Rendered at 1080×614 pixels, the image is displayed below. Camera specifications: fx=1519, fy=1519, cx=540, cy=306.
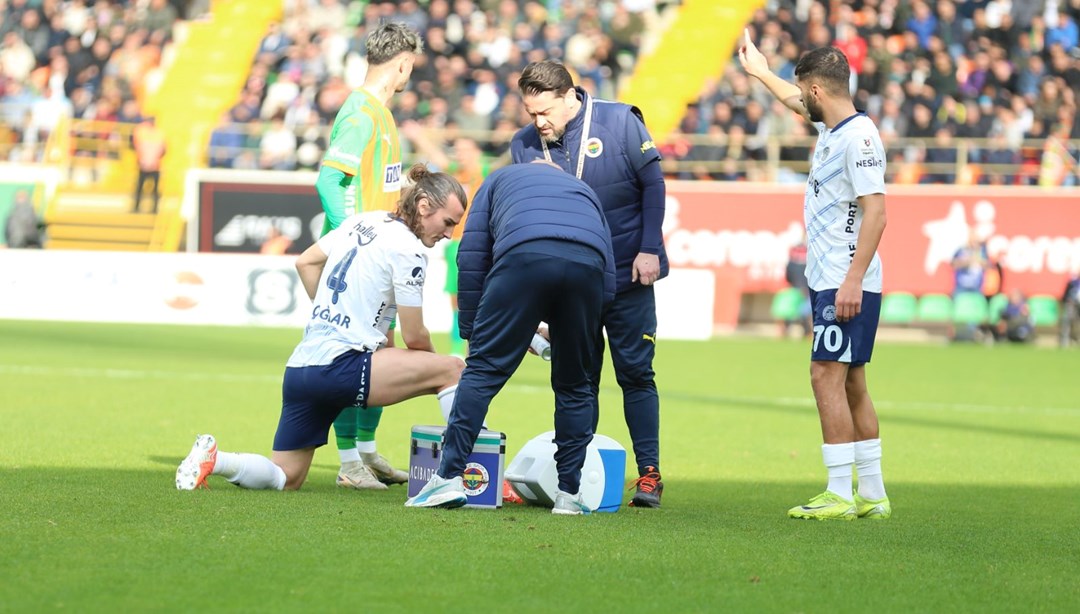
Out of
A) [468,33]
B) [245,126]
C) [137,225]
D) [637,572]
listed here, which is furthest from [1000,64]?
[637,572]

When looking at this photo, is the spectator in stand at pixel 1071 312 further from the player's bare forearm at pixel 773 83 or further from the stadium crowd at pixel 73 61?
the player's bare forearm at pixel 773 83

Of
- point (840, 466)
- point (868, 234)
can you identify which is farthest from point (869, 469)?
point (868, 234)

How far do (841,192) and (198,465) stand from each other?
3140 millimetres

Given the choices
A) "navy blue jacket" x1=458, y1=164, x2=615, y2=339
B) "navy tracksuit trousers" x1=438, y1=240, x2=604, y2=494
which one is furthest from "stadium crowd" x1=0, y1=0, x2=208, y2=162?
"navy tracksuit trousers" x1=438, y1=240, x2=604, y2=494

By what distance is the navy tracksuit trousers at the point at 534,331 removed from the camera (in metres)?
6.16

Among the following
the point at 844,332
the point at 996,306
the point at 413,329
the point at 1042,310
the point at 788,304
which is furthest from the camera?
the point at 788,304

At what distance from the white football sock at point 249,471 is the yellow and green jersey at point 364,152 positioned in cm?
140

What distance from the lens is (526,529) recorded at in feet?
19.9

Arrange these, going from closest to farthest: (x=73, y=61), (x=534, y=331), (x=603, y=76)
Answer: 1. (x=534, y=331)
2. (x=603, y=76)
3. (x=73, y=61)


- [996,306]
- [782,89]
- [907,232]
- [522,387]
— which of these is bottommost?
[522,387]

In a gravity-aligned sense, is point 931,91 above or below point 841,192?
above

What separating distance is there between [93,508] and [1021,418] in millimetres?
9173

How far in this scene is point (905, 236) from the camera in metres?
25.3

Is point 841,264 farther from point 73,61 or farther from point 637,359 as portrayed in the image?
point 73,61
